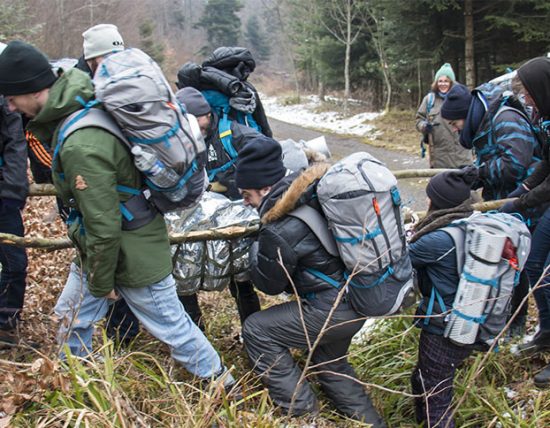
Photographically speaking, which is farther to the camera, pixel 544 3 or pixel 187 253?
pixel 544 3

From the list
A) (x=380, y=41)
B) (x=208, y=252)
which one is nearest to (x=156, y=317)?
(x=208, y=252)

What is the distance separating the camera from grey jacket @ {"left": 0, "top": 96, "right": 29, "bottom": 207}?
153 inches

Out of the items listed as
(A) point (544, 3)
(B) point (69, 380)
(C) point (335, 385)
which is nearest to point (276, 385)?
(C) point (335, 385)

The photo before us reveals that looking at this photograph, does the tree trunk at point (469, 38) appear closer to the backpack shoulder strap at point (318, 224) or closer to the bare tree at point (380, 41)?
the bare tree at point (380, 41)

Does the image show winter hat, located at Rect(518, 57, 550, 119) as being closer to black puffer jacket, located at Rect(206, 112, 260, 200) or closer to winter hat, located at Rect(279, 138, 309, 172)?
winter hat, located at Rect(279, 138, 309, 172)

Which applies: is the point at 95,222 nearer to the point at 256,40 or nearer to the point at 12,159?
the point at 12,159

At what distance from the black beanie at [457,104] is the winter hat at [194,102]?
2.21 meters

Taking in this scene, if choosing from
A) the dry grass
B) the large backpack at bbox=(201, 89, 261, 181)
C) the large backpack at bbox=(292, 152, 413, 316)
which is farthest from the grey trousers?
the dry grass

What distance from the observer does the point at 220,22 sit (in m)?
56.7

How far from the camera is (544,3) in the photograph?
13359mm

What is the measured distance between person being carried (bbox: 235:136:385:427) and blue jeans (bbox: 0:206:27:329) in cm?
190

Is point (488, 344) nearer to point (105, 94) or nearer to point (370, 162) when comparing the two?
point (370, 162)

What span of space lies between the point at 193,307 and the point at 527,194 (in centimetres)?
285

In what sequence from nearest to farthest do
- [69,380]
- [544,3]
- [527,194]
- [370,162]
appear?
1. [69,380]
2. [370,162]
3. [527,194]
4. [544,3]
